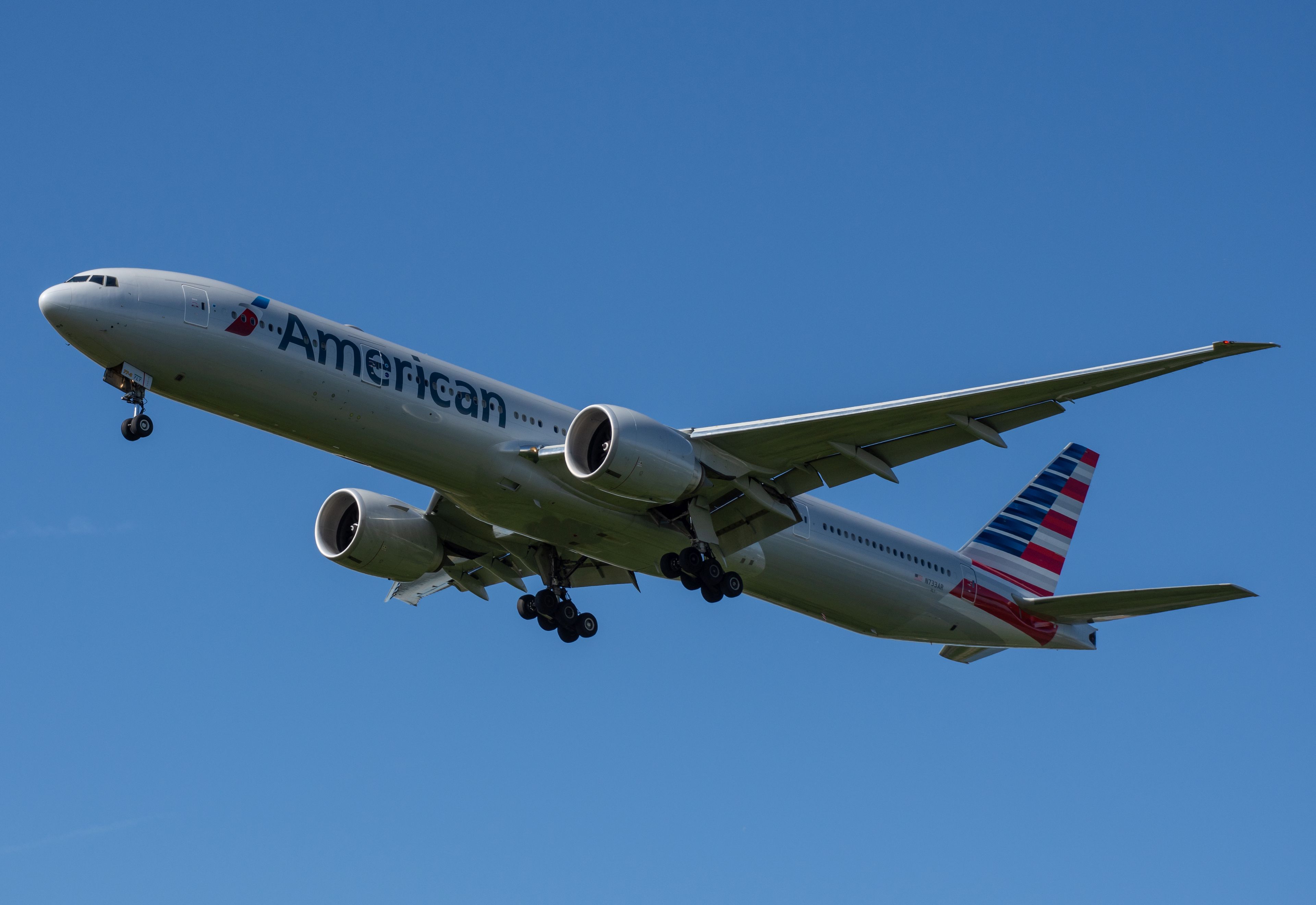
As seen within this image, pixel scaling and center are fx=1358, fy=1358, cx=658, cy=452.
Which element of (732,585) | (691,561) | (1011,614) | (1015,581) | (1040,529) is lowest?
(732,585)

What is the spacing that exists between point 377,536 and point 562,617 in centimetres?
442

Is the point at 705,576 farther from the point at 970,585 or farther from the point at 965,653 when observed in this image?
the point at 965,653

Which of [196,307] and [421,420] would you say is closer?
[196,307]

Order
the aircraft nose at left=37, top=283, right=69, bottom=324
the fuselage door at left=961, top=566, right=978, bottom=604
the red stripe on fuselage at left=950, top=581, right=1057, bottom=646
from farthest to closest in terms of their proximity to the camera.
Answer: the red stripe on fuselage at left=950, top=581, right=1057, bottom=646 < the fuselage door at left=961, top=566, right=978, bottom=604 < the aircraft nose at left=37, top=283, right=69, bottom=324

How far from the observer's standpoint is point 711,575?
2611 cm

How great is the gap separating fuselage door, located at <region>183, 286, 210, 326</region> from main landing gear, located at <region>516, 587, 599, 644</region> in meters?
10.7

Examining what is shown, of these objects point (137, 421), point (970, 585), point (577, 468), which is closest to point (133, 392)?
point (137, 421)

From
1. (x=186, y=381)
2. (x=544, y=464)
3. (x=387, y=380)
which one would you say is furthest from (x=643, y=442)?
(x=186, y=381)

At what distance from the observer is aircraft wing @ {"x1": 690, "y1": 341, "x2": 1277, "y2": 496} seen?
2297 centimetres

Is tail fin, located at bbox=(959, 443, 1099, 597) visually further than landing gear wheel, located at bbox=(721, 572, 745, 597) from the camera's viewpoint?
Yes

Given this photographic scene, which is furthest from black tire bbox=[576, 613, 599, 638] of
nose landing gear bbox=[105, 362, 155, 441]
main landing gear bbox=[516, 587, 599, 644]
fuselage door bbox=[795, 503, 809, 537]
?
nose landing gear bbox=[105, 362, 155, 441]

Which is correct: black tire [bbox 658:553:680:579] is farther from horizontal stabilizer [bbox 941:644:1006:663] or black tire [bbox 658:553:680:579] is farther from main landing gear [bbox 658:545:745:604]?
horizontal stabilizer [bbox 941:644:1006:663]

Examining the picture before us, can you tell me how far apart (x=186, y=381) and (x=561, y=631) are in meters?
11.0

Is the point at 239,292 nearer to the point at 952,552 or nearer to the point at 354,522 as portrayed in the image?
the point at 354,522
